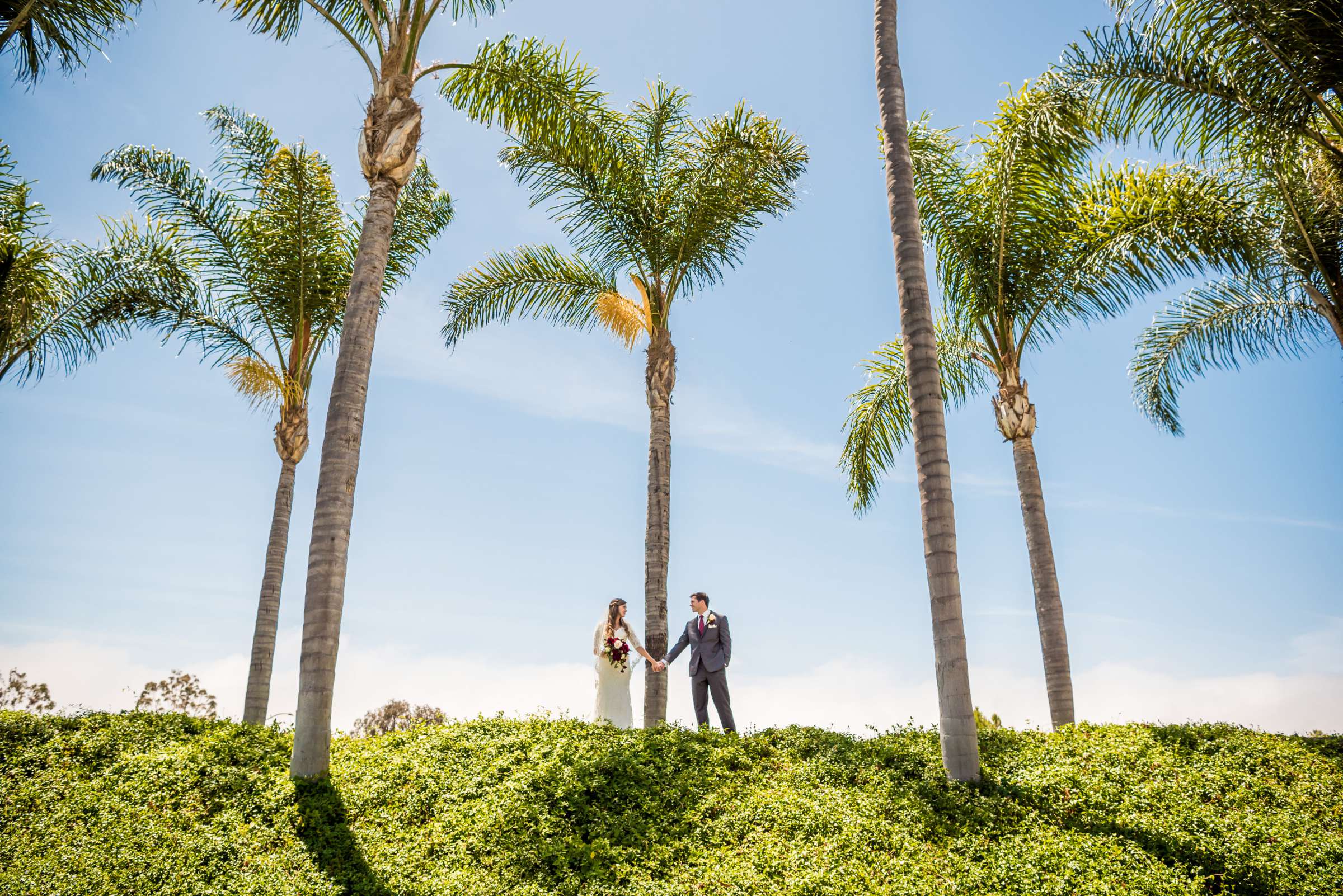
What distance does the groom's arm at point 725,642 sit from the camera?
11.8 meters

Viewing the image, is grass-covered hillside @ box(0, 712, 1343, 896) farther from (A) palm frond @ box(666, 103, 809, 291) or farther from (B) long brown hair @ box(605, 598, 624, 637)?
(A) palm frond @ box(666, 103, 809, 291)

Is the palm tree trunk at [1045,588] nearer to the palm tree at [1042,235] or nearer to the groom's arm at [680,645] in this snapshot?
the palm tree at [1042,235]

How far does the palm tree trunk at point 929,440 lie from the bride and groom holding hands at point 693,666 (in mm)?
3248

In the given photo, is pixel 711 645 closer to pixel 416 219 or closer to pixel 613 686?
pixel 613 686

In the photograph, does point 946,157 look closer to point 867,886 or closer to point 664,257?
point 664,257

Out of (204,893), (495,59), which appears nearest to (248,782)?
(204,893)

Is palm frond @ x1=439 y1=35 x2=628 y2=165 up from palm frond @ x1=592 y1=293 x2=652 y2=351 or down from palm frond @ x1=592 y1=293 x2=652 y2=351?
up

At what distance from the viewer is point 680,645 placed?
1221 centimetres

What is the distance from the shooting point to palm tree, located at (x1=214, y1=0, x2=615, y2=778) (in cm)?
926

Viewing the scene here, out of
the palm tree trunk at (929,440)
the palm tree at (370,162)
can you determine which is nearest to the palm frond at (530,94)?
the palm tree at (370,162)

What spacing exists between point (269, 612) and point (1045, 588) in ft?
43.1

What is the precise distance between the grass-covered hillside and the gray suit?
1.11 meters

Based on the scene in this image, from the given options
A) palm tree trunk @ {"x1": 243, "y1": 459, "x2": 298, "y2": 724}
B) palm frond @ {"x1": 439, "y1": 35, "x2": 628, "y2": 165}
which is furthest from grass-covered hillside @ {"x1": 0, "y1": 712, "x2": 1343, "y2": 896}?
palm frond @ {"x1": 439, "y1": 35, "x2": 628, "y2": 165}

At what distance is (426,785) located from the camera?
916 cm
